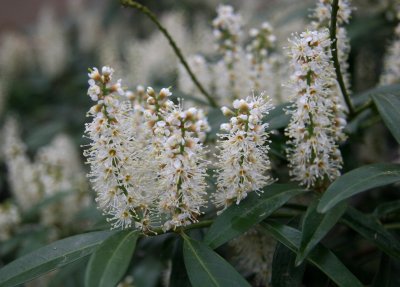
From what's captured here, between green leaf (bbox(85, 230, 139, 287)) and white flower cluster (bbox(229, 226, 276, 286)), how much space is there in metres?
0.37

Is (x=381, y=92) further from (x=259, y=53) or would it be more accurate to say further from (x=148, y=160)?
(x=148, y=160)

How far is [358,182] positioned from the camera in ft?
3.68

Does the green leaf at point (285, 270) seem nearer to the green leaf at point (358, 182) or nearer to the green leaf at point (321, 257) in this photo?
the green leaf at point (321, 257)

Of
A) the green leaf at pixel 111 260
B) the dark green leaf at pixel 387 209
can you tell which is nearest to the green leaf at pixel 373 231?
the dark green leaf at pixel 387 209

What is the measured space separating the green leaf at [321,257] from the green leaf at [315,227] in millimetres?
51

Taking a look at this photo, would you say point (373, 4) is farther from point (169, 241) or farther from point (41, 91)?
point (41, 91)

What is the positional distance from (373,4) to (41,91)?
9.24ft

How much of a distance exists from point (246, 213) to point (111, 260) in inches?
12.9

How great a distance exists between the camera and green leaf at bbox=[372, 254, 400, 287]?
134 centimetres

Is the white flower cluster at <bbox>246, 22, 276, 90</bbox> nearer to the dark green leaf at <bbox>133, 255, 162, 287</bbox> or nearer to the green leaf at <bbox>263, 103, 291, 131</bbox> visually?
the green leaf at <bbox>263, 103, 291, 131</bbox>

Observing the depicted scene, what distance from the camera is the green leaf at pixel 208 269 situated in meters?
1.09

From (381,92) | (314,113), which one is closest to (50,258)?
(314,113)

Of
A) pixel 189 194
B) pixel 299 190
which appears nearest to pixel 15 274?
pixel 189 194

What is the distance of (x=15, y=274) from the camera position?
1.17 metres
